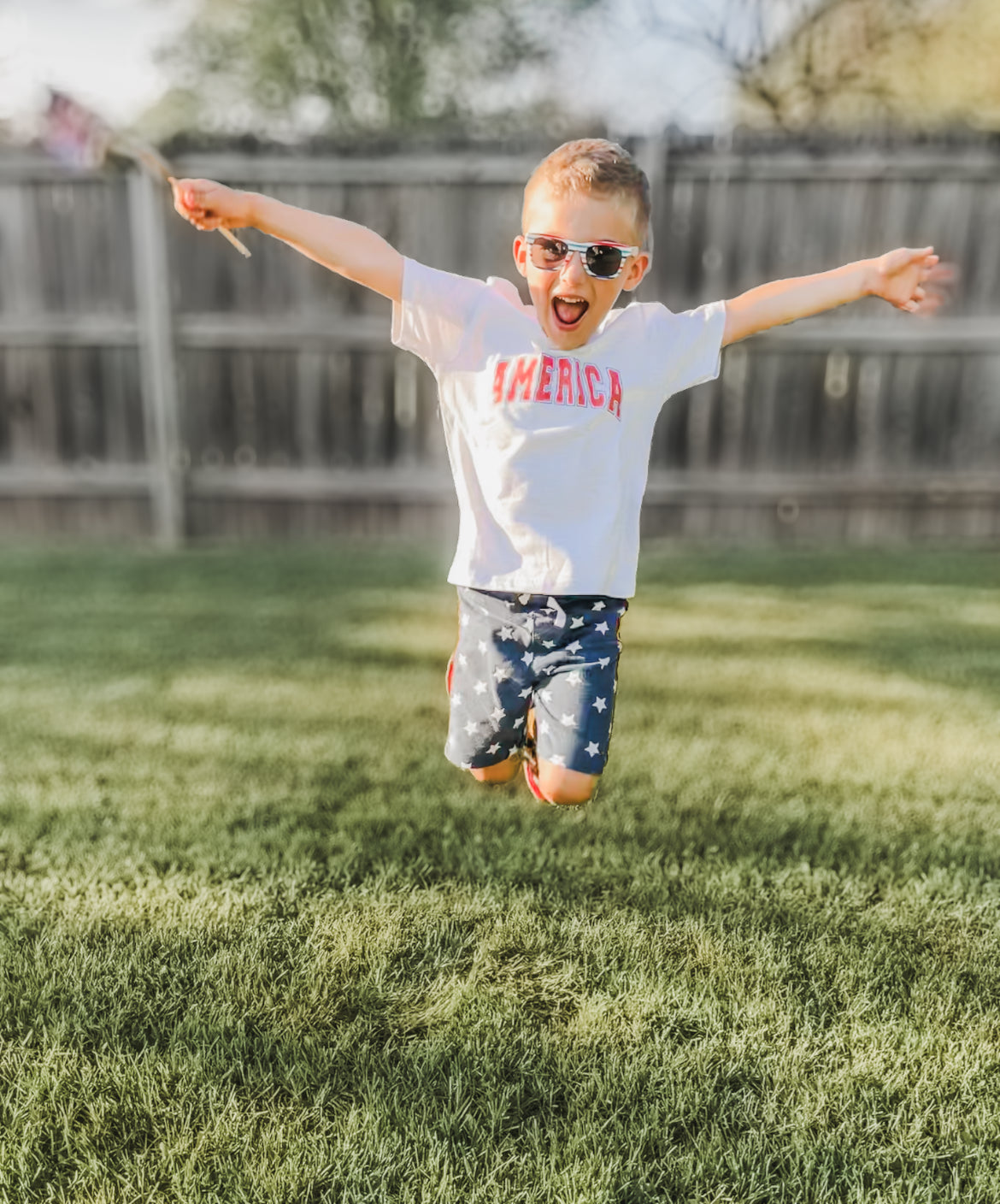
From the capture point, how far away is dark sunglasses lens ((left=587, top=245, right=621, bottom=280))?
7.29 ft

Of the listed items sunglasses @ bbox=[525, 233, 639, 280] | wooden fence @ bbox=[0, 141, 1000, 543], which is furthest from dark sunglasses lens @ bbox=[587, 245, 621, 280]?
wooden fence @ bbox=[0, 141, 1000, 543]

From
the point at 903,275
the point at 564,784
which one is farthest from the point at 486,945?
the point at 903,275

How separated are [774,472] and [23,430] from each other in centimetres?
536

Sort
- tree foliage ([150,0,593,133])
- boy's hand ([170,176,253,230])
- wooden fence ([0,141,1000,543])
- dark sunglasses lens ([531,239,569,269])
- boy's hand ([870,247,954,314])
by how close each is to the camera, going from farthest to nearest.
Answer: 1. tree foliage ([150,0,593,133])
2. wooden fence ([0,141,1000,543])
3. boy's hand ([870,247,954,314])
4. dark sunglasses lens ([531,239,569,269])
5. boy's hand ([170,176,253,230])

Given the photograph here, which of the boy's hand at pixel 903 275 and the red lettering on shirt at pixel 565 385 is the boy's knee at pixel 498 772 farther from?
the boy's hand at pixel 903 275

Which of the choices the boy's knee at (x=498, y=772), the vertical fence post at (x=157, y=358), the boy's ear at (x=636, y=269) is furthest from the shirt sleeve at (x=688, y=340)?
the vertical fence post at (x=157, y=358)

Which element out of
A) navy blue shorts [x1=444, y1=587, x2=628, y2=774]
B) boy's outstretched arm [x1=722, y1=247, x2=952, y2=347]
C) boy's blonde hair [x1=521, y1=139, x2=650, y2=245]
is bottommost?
navy blue shorts [x1=444, y1=587, x2=628, y2=774]

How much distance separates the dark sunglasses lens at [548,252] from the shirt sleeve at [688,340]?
35 centimetres

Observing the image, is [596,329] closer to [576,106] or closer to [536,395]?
[536,395]

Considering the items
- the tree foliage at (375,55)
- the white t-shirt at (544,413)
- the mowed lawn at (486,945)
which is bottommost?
the mowed lawn at (486,945)

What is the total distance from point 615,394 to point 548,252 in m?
0.37

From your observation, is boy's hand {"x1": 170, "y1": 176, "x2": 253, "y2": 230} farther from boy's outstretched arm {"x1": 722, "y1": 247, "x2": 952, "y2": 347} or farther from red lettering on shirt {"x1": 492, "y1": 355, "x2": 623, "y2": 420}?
boy's outstretched arm {"x1": 722, "y1": 247, "x2": 952, "y2": 347}

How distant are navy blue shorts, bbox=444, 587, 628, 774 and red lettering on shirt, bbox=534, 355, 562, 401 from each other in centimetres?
48

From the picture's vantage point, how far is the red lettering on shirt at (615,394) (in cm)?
242
